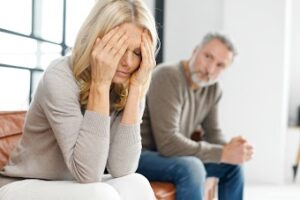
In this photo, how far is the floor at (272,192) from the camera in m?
3.35

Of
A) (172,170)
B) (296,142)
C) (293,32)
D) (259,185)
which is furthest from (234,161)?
(293,32)

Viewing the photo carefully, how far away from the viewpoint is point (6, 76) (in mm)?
2158

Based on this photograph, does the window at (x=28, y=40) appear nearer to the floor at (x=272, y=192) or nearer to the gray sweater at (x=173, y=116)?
the gray sweater at (x=173, y=116)

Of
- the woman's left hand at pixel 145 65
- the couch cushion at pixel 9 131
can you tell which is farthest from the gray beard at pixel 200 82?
the couch cushion at pixel 9 131

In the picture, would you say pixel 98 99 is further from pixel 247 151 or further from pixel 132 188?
pixel 247 151

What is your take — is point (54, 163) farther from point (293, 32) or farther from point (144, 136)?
point (293, 32)

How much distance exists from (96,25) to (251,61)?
2.69m

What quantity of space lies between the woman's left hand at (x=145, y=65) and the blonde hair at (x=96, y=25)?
47mm

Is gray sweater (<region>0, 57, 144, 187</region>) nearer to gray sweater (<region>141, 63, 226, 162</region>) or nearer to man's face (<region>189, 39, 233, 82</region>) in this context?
gray sweater (<region>141, 63, 226, 162</region>)

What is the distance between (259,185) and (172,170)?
2.09 metres

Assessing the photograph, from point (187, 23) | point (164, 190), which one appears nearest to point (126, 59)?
point (164, 190)

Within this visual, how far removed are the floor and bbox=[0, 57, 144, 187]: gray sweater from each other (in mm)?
2079

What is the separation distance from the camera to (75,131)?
127 centimetres

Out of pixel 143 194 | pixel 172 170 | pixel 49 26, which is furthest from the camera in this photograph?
pixel 49 26
